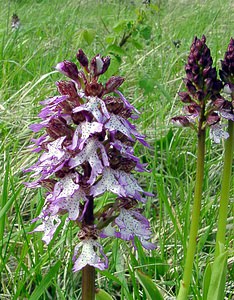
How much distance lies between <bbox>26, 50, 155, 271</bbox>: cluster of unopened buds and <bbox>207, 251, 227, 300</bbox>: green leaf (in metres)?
0.19

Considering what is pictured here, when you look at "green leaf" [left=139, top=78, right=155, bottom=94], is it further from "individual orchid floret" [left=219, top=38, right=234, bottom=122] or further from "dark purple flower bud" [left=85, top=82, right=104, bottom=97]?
→ "dark purple flower bud" [left=85, top=82, right=104, bottom=97]

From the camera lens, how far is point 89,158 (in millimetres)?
887

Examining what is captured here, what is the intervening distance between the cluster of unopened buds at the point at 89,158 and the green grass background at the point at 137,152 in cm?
27

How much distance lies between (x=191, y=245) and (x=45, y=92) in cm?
197

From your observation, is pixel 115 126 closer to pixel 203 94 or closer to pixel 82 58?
pixel 82 58

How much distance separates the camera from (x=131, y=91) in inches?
133

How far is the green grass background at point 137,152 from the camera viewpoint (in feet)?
4.98

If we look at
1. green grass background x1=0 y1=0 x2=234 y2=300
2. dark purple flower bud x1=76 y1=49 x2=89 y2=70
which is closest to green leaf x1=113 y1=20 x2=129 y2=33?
green grass background x1=0 y1=0 x2=234 y2=300

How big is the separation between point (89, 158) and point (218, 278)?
0.38 m

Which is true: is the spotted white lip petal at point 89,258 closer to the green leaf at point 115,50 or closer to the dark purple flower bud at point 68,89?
the dark purple flower bud at point 68,89

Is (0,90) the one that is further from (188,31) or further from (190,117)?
(188,31)

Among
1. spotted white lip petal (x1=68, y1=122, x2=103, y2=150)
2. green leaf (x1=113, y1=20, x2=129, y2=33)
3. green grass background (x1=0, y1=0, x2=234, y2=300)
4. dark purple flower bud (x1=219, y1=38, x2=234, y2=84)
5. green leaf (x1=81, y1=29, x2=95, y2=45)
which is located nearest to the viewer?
spotted white lip petal (x1=68, y1=122, x2=103, y2=150)

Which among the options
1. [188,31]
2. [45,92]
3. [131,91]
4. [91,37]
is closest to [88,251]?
[91,37]

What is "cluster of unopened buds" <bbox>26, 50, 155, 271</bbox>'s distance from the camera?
35.2 inches
